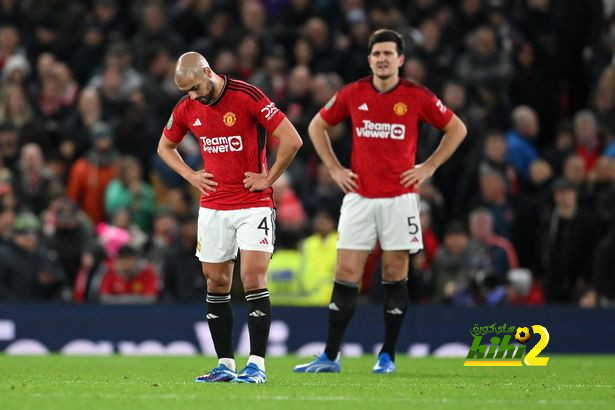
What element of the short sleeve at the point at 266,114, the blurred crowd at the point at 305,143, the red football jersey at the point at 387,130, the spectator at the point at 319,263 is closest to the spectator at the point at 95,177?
the blurred crowd at the point at 305,143

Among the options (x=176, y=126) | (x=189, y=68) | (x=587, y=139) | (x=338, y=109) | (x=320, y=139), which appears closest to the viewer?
(x=189, y=68)

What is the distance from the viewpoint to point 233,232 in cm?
1013

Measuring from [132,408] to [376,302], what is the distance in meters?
8.27

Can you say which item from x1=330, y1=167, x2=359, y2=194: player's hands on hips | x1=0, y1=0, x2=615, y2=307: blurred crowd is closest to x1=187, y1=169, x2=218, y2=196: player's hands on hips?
x1=330, y1=167, x2=359, y2=194: player's hands on hips

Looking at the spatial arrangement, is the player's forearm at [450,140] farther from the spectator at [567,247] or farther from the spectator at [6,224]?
the spectator at [6,224]

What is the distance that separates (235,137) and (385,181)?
1.95 m

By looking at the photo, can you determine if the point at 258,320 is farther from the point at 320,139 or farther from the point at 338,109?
the point at 338,109

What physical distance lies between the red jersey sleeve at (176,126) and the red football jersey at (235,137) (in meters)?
0.24

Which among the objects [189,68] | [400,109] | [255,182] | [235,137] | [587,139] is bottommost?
[255,182]

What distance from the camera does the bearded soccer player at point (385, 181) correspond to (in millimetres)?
11539

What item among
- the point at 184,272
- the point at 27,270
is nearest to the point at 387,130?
the point at 184,272

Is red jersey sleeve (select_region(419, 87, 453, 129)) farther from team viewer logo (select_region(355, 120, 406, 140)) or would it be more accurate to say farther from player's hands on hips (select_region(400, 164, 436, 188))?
player's hands on hips (select_region(400, 164, 436, 188))

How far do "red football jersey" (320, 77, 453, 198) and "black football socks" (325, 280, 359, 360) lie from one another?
86 centimetres

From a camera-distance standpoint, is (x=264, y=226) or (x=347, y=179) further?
(x=347, y=179)
